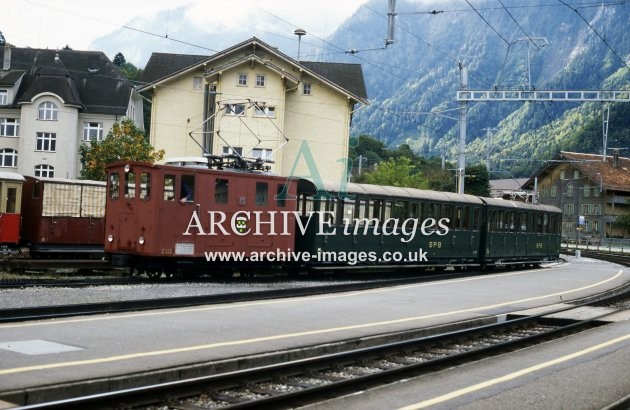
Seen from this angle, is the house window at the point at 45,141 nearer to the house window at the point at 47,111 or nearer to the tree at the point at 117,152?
the house window at the point at 47,111

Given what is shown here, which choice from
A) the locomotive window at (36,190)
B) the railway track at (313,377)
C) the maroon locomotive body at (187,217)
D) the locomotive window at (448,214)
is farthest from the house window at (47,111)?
the railway track at (313,377)

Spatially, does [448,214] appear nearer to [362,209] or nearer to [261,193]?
[362,209]

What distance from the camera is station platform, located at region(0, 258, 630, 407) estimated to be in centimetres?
808

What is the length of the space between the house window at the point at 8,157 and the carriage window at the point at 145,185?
1436 inches

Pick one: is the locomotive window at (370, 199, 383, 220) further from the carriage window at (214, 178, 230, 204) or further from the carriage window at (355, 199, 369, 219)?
the carriage window at (214, 178, 230, 204)

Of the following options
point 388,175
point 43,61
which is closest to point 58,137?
point 43,61

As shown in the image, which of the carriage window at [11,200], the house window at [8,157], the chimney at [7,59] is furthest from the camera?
the chimney at [7,59]

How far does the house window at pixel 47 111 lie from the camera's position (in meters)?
52.2

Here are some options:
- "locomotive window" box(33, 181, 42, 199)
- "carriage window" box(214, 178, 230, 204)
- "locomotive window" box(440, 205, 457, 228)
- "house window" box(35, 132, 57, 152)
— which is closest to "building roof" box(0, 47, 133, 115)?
"house window" box(35, 132, 57, 152)

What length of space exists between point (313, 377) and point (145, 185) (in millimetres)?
11401

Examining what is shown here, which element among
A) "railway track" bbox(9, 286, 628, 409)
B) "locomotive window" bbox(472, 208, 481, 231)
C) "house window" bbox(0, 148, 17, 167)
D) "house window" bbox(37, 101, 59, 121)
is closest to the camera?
"railway track" bbox(9, 286, 628, 409)

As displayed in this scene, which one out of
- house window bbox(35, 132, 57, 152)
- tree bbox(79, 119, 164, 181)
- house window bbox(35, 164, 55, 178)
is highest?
house window bbox(35, 132, 57, 152)

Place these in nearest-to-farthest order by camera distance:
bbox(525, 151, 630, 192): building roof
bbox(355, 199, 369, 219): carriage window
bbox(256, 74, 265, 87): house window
A: bbox(355, 199, 369, 219): carriage window
bbox(256, 74, 265, 87): house window
bbox(525, 151, 630, 192): building roof

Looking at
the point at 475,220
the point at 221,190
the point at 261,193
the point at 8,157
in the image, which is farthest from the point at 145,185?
the point at 8,157
